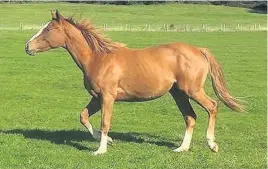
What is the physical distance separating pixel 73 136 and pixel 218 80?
3760mm

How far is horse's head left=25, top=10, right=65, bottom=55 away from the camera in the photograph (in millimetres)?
11367


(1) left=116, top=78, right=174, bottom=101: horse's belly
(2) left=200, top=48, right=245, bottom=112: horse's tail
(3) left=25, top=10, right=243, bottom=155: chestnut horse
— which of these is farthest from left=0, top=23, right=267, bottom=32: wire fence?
(1) left=116, top=78, right=174, bottom=101: horse's belly

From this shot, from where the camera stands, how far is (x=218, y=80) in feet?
38.3

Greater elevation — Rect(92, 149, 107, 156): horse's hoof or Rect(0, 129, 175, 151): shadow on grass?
Rect(92, 149, 107, 156): horse's hoof

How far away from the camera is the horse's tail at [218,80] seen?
11.5 meters

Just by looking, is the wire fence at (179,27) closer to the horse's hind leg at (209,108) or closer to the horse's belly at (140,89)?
the horse's belly at (140,89)

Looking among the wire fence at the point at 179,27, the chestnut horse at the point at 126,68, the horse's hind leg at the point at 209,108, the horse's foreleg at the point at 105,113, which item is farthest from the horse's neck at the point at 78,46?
the wire fence at the point at 179,27

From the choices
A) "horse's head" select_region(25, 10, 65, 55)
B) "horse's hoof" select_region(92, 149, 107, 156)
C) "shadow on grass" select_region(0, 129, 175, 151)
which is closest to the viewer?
"horse's hoof" select_region(92, 149, 107, 156)

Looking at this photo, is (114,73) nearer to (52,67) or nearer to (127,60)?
(127,60)

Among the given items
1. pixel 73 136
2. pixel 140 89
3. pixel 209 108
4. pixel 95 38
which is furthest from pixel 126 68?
pixel 73 136

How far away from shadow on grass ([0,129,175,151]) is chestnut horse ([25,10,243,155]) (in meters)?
0.81

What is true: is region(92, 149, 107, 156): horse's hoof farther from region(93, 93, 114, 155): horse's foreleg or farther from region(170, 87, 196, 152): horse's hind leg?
region(170, 87, 196, 152): horse's hind leg

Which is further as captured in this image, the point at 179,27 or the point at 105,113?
the point at 179,27

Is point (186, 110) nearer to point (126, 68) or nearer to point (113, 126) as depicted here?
point (126, 68)
